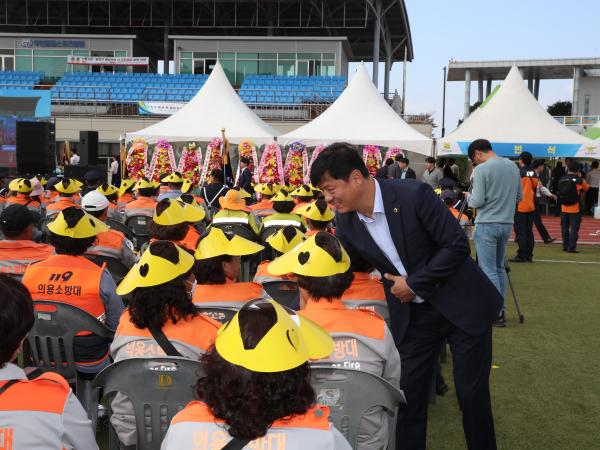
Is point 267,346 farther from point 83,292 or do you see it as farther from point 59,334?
point 83,292

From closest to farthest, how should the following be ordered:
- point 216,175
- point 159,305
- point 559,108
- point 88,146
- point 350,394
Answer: point 350,394
point 159,305
point 216,175
point 88,146
point 559,108

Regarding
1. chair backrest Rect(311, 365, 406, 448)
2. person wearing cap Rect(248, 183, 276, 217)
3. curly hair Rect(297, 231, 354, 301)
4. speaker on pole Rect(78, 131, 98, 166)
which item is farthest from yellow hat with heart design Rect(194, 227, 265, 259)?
speaker on pole Rect(78, 131, 98, 166)

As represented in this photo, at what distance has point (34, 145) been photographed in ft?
57.0

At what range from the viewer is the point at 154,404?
2.81 m

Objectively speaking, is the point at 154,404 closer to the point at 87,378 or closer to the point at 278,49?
the point at 87,378

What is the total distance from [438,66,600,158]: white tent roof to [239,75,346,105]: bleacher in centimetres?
1547

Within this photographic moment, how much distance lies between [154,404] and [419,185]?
1.56m

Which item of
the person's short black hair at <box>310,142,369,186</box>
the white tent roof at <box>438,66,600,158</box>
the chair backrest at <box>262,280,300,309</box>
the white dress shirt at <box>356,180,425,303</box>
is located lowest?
the chair backrest at <box>262,280,300,309</box>

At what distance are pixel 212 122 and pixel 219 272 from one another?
14.8 metres

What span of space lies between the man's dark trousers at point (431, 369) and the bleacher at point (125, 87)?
103 ft

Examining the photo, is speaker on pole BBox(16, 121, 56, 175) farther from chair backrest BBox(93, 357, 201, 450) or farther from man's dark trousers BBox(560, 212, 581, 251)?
chair backrest BBox(93, 357, 201, 450)

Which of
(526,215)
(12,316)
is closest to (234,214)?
(526,215)

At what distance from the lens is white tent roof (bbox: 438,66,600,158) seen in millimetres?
16969

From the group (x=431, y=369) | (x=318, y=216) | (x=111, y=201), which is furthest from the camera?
(x=111, y=201)
